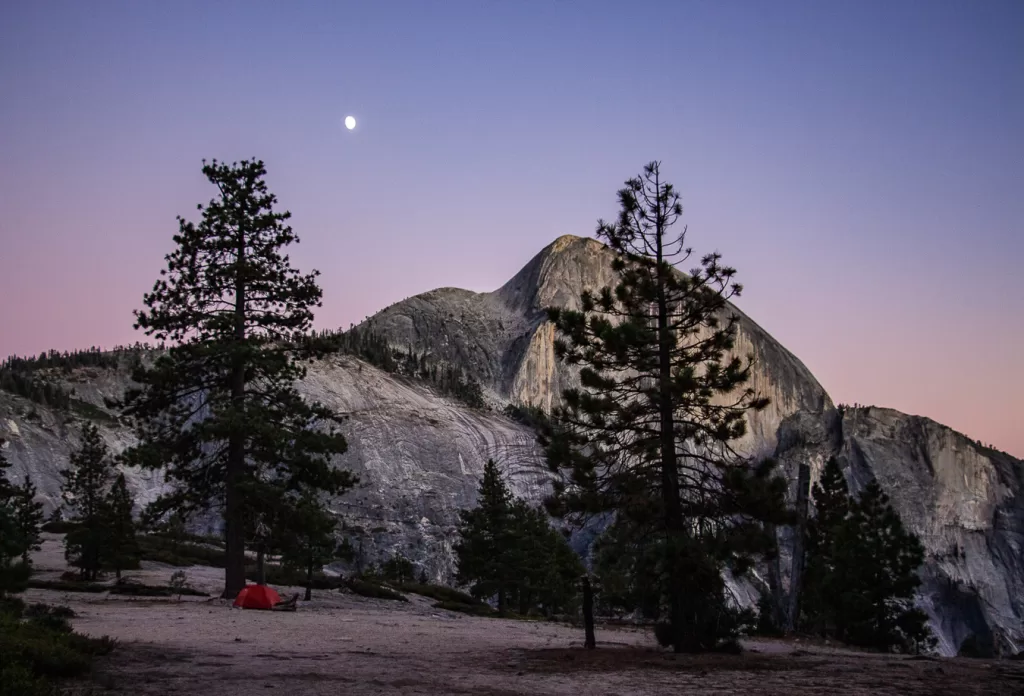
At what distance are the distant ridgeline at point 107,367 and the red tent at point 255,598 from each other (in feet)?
87.3

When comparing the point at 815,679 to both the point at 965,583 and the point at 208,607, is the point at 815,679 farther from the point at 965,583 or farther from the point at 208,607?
the point at 965,583

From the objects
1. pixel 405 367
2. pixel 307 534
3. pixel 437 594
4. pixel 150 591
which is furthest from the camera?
pixel 405 367

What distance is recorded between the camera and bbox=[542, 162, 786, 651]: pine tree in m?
20.3

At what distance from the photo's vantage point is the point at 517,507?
56.0 meters

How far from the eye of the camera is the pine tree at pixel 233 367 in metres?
29.5

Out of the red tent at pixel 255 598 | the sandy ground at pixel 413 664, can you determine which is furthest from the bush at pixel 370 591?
the sandy ground at pixel 413 664

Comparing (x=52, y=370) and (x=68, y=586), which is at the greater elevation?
(x=52, y=370)

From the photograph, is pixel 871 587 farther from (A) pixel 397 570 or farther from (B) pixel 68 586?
(A) pixel 397 570

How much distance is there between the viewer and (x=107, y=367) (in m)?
88.4

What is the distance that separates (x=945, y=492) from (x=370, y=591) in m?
109

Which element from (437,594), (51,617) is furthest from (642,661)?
(437,594)

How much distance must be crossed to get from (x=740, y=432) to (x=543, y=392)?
11013 cm

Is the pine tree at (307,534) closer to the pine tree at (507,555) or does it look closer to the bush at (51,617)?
the bush at (51,617)

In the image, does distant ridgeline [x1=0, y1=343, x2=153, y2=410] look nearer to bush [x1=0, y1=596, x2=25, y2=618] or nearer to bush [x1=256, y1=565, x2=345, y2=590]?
bush [x1=256, y1=565, x2=345, y2=590]
